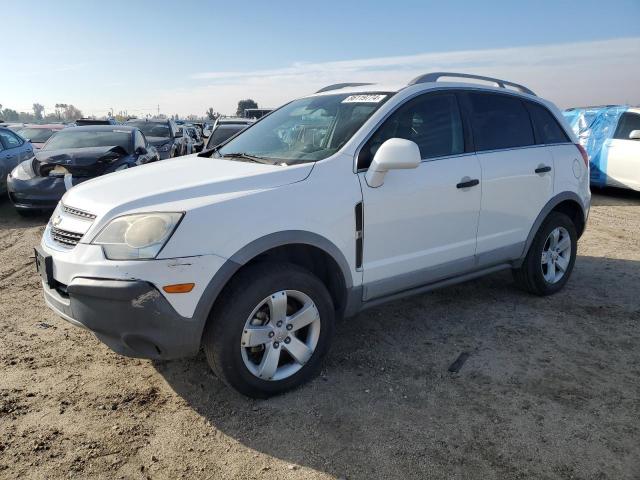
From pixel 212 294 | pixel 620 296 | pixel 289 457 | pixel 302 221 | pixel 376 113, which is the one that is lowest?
pixel 620 296

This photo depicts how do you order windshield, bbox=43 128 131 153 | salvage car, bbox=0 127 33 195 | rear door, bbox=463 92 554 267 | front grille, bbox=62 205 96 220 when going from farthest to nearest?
salvage car, bbox=0 127 33 195, windshield, bbox=43 128 131 153, rear door, bbox=463 92 554 267, front grille, bbox=62 205 96 220

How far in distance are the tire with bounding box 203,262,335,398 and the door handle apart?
1.35 m

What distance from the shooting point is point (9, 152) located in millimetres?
9062

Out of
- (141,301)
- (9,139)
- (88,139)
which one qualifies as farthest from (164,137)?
(141,301)

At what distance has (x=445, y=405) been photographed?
2.97 meters

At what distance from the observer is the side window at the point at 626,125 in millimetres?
10602

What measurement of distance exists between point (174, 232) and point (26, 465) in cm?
129

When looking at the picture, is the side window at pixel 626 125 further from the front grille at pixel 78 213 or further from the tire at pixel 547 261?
the front grille at pixel 78 213

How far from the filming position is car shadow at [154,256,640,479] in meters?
2.54

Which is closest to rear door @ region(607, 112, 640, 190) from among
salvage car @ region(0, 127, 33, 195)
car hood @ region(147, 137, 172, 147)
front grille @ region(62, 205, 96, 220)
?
car hood @ region(147, 137, 172, 147)

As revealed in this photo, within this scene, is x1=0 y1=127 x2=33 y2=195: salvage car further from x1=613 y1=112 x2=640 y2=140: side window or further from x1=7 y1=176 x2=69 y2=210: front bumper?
x1=613 y1=112 x2=640 y2=140: side window

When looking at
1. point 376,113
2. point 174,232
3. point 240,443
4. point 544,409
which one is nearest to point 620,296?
point 544,409

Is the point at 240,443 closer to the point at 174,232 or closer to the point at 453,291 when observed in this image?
the point at 174,232

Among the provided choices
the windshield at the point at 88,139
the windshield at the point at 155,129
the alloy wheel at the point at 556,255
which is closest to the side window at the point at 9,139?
the windshield at the point at 88,139
